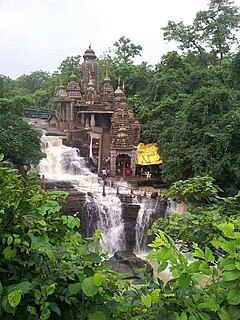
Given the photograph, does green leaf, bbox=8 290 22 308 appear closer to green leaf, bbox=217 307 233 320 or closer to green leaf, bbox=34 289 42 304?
green leaf, bbox=34 289 42 304

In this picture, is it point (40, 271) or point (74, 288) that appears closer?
point (74, 288)

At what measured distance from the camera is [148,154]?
19469mm

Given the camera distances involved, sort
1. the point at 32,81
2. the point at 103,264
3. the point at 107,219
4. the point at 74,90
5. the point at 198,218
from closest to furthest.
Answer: the point at 103,264 < the point at 198,218 < the point at 107,219 < the point at 74,90 < the point at 32,81

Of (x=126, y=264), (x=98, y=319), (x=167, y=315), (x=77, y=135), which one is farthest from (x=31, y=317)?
(x=77, y=135)

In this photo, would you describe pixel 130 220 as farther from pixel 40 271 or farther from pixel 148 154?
pixel 40 271

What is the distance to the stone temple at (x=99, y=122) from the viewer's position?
1886 centimetres

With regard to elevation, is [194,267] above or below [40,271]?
above

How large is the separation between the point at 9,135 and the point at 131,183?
19.4ft

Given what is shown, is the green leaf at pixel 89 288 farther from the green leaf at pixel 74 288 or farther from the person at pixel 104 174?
the person at pixel 104 174

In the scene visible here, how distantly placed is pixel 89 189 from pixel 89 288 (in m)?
14.6

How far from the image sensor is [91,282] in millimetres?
1797

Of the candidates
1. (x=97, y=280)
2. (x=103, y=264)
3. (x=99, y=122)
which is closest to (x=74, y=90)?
(x=99, y=122)

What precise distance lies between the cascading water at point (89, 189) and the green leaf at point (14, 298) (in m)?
11.9

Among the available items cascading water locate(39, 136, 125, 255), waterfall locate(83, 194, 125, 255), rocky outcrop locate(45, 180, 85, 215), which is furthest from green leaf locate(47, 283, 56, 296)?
waterfall locate(83, 194, 125, 255)
